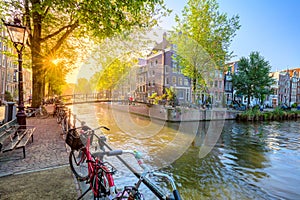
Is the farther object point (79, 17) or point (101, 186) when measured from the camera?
point (79, 17)

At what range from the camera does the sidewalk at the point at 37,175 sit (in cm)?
307

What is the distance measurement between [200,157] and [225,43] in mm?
17967

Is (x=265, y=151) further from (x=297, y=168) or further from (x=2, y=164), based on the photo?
(x=2, y=164)

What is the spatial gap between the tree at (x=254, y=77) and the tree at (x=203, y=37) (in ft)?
40.7

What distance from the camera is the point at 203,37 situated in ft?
70.6

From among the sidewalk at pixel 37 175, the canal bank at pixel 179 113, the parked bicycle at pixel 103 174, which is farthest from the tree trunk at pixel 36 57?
the canal bank at pixel 179 113

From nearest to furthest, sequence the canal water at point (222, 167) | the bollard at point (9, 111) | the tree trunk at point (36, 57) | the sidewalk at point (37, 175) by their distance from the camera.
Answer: the sidewalk at point (37, 175)
the canal water at point (222, 167)
the bollard at point (9, 111)
the tree trunk at point (36, 57)

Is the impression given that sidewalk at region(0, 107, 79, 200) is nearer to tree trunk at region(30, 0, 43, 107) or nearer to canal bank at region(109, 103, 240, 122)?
tree trunk at region(30, 0, 43, 107)

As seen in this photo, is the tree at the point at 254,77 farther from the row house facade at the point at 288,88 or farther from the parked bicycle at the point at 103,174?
the parked bicycle at the point at 103,174

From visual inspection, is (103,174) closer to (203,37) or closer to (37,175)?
(37,175)

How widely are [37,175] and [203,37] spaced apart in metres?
21.5

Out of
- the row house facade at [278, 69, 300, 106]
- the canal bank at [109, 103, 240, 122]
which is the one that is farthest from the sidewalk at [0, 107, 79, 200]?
the row house facade at [278, 69, 300, 106]

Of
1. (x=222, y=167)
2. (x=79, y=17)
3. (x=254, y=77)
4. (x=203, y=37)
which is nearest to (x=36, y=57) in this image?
(x=79, y=17)

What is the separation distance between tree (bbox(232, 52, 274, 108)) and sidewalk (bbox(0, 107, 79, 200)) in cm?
A: 3369
